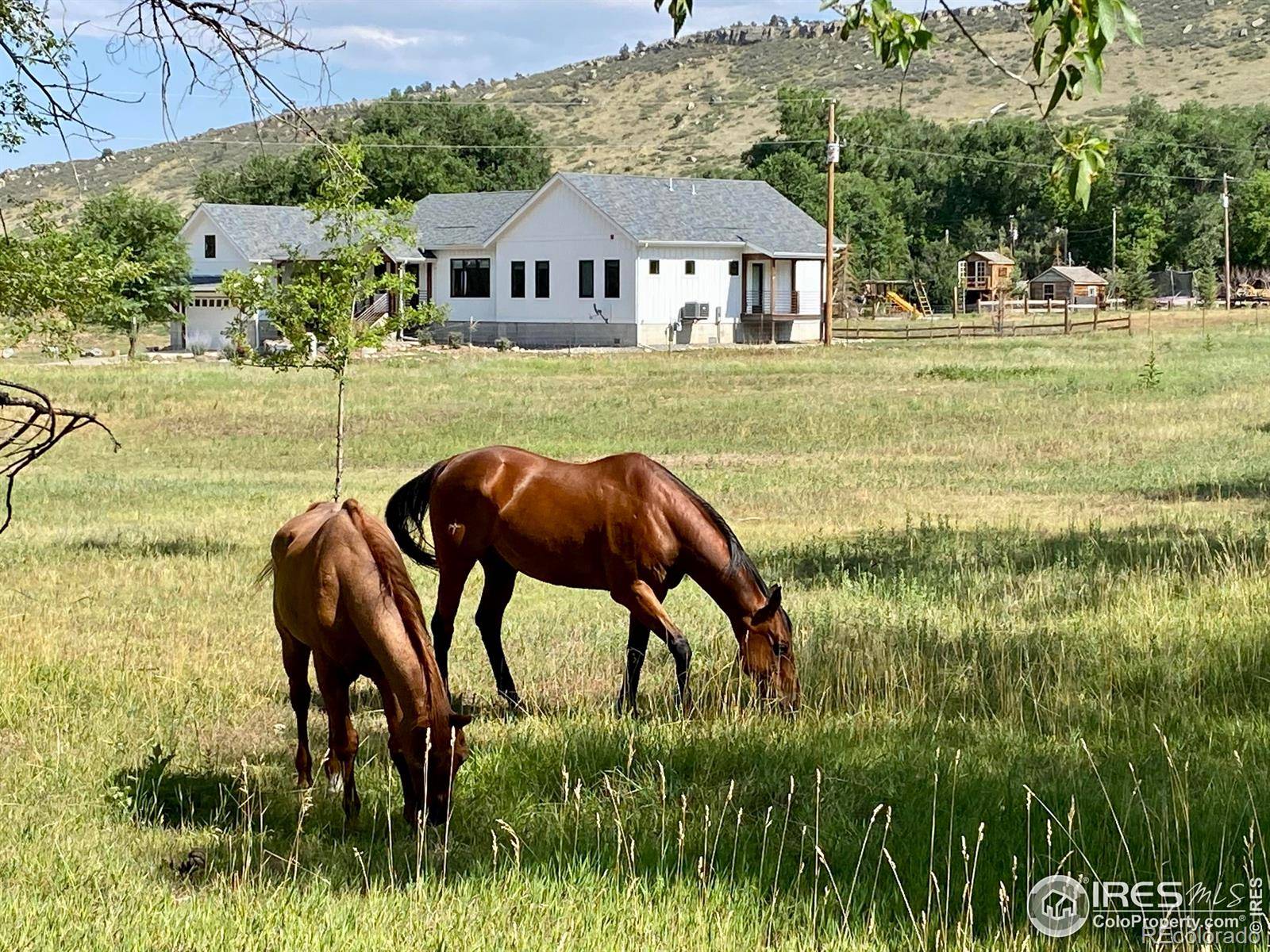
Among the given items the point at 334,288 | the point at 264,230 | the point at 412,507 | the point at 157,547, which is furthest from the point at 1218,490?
the point at 264,230

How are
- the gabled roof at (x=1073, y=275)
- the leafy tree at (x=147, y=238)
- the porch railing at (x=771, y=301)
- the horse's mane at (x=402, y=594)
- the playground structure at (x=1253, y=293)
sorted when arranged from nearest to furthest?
the horse's mane at (x=402, y=594) < the leafy tree at (x=147, y=238) < the porch railing at (x=771, y=301) < the playground structure at (x=1253, y=293) < the gabled roof at (x=1073, y=275)

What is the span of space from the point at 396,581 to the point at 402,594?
0.08 metres

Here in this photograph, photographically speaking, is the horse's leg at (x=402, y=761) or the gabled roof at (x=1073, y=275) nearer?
the horse's leg at (x=402, y=761)

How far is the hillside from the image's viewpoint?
14500 cm

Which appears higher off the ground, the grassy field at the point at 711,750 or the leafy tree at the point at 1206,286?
the leafy tree at the point at 1206,286

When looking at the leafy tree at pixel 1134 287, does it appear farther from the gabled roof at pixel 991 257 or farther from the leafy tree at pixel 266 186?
the leafy tree at pixel 266 186

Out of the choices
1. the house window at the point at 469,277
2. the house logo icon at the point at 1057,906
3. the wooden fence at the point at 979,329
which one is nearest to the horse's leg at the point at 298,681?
the house logo icon at the point at 1057,906

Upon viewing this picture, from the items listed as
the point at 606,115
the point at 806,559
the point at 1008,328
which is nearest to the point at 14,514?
the point at 806,559

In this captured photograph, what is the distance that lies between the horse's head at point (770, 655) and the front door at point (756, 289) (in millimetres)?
57270

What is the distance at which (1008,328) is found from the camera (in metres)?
65.0

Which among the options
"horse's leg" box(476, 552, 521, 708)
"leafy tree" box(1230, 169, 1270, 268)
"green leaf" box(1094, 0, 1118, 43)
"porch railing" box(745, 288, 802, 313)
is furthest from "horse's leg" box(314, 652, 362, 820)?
"leafy tree" box(1230, 169, 1270, 268)

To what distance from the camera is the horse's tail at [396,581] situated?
6.07 meters

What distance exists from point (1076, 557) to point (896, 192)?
89.0 metres

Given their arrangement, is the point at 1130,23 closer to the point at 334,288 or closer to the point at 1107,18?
the point at 1107,18
